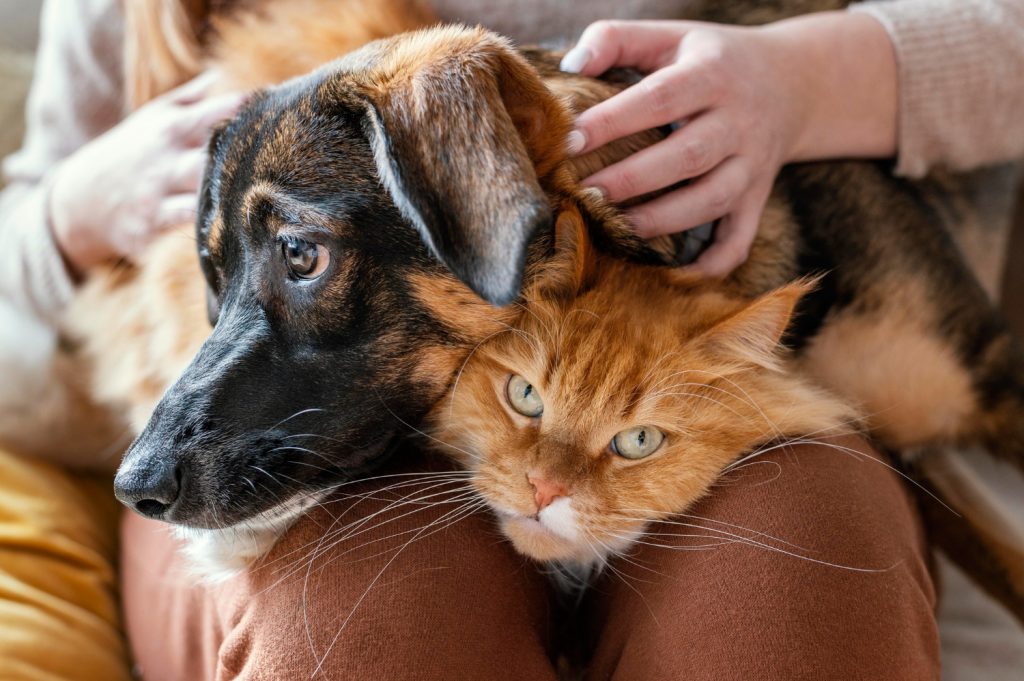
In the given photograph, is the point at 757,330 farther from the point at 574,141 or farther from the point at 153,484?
the point at 153,484

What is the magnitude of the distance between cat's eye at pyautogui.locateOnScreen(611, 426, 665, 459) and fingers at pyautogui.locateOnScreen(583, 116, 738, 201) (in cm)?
26

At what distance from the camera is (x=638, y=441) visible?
93cm

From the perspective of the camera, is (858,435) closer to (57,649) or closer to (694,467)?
(694,467)

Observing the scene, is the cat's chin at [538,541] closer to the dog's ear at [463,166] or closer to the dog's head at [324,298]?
the dog's head at [324,298]

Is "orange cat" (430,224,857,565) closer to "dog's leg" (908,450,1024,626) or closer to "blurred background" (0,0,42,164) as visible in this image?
"dog's leg" (908,450,1024,626)

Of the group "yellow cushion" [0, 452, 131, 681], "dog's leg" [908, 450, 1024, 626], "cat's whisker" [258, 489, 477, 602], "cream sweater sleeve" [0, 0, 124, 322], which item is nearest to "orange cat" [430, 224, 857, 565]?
"cat's whisker" [258, 489, 477, 602]

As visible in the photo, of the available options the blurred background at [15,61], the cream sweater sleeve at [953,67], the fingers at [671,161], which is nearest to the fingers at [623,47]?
Answer: the fingers at [671,161]

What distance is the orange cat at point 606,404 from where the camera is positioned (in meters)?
0.91

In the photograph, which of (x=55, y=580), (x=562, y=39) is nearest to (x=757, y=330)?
(x=562, y=39)

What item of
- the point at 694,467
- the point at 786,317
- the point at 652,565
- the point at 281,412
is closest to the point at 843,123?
the point at 786,317

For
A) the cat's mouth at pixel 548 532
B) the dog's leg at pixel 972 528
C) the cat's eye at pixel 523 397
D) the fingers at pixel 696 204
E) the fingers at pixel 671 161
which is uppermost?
the fingers at pixel 671 161

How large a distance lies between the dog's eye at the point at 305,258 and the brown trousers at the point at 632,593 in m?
0.25

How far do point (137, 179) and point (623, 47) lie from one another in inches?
29.8

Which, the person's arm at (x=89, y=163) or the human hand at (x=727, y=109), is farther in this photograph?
the person's arm at (x=89, y=163)
